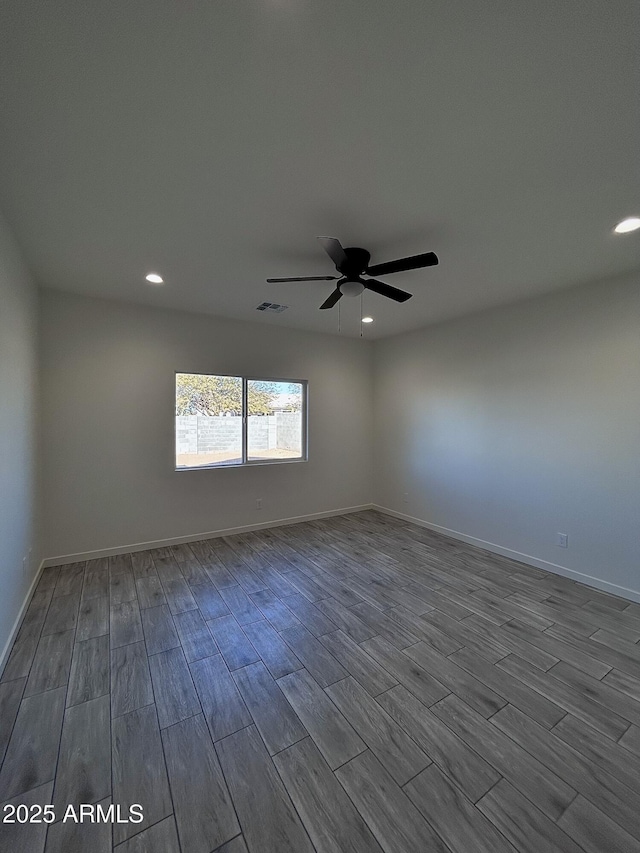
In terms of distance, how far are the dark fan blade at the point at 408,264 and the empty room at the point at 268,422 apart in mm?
17

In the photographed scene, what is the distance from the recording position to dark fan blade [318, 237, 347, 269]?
6.50ft

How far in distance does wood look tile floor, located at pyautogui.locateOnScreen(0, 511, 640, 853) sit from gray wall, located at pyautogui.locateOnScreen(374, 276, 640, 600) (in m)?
0.60

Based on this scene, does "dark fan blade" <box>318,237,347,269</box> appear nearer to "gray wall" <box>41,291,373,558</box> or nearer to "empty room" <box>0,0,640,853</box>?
"empty room" <box>0,0,640,853</box>

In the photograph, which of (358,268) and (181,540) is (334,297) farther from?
(181,540)

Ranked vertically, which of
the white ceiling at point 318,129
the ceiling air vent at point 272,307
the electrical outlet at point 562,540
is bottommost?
the electrical outlet at point 562,540

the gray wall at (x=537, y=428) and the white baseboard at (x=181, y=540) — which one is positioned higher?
the gray wall at (x=537, y=428)

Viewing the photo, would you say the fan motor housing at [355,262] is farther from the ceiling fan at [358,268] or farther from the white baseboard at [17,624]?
the white baseboard at [17,624]

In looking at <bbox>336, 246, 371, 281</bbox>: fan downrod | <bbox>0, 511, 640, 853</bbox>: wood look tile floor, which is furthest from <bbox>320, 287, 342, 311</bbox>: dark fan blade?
<bbox>0, 511, 640, 853</bbox>: wood look tile floor

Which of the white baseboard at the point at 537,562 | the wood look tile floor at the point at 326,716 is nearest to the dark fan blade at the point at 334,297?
the wood look tile floor at the point at 326,716

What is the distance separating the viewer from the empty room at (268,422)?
1.23m

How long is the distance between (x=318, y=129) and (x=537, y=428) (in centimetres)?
334

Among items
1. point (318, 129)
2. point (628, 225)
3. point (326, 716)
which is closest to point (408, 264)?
point (318, 129)

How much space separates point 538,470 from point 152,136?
4047 mm

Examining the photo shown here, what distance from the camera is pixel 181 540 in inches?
162
